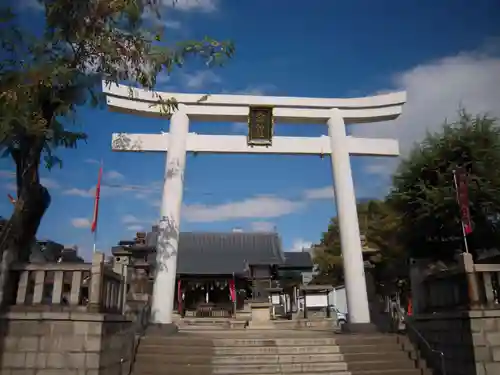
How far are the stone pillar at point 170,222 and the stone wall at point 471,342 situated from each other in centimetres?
593

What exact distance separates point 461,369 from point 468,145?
764 centimetres

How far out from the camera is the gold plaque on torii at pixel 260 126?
11367 millimetres

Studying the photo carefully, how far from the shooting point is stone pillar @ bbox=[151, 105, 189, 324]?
32.1ft

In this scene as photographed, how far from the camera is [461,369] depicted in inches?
247

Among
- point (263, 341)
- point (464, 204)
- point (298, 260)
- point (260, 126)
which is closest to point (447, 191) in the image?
point (464, 204)

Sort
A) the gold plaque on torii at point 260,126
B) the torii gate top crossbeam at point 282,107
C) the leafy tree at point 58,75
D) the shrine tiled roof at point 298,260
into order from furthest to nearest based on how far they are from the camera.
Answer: the shrine tiled roof at point 298,260 < the gold plaque on torii at point 260,126 < the torii gate top crossbeam at point 282,107 < the leafy tree at point 58,75

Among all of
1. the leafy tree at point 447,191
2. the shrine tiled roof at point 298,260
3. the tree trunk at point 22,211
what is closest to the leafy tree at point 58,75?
the tree trunk at point 22,211

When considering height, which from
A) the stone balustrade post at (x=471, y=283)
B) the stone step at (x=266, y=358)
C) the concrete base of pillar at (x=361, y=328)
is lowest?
the stone step at (x=266, y=358)

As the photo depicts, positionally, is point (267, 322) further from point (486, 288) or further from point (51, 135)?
point (51, 135)

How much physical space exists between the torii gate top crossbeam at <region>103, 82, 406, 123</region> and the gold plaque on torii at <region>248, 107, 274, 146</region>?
0.16 metres

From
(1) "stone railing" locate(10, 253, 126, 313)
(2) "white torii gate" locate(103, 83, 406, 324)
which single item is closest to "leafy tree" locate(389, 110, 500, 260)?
(2) "white torii gate" locate(103, 83, 406, 324)

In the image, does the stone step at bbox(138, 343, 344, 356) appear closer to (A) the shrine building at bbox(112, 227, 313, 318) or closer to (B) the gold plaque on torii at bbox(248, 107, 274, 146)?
(B) the gold plaque on torii at bbox(248, 107, 274, 146)

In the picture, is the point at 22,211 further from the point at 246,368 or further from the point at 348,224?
the point at 348,224

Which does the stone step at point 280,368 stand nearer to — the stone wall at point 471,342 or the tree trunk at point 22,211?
the stone wall at point 471,342
